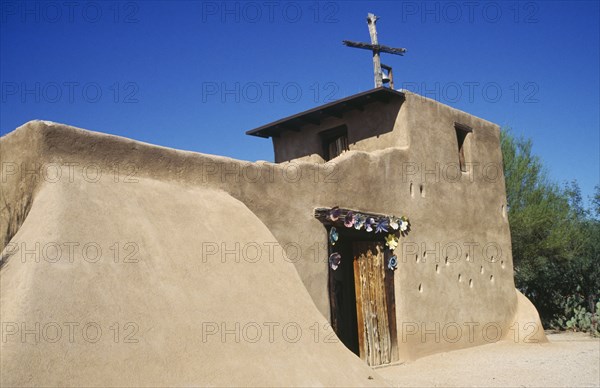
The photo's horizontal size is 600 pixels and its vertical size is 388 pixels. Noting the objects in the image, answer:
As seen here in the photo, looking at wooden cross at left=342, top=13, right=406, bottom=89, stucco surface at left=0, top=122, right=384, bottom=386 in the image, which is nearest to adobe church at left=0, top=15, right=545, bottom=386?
stucco surface at left=0, top=122, right=384, bottom=386

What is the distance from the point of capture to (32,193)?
19.8ft

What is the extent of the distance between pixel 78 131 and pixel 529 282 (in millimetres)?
17245

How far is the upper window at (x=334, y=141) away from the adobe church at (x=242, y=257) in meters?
0.07

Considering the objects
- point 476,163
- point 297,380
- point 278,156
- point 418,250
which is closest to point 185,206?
point 297,380

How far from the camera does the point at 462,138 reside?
1369 cm

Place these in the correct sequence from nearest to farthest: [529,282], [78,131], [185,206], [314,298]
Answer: [78,131] → [185,206] → [314,298] → [529,282]

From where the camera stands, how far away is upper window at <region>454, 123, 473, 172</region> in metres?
13.3

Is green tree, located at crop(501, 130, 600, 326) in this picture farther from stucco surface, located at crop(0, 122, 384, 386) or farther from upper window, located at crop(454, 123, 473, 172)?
A: stucco surface, located at crop(0, 122, 384, 386)

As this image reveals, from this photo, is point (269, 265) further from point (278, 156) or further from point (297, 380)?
point (278, 156)

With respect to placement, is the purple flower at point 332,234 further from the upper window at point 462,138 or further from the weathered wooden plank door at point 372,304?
the upper window at point 462,138

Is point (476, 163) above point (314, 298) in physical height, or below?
above

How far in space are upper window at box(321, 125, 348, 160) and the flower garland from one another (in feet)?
8.71

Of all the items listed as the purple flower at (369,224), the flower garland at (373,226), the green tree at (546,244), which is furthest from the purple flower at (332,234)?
the green tree at (546,244)

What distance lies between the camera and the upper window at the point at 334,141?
12852 mm
